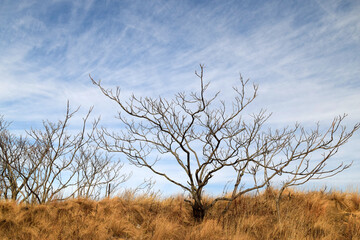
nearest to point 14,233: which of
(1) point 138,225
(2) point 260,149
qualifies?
(1) point 138,225

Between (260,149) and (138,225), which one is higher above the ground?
(260,149)

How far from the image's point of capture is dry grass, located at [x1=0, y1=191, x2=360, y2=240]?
5.18 m

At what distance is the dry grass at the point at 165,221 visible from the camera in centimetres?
518

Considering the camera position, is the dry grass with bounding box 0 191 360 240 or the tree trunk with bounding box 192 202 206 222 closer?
the dry grass with bounding box 0 191 360 240

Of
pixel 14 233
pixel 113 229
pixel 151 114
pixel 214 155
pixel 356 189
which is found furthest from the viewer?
pixel 356 189

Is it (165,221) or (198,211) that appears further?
(198,211)

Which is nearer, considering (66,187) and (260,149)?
(260,149)

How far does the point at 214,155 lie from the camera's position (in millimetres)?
6637

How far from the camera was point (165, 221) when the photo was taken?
5.81 meters

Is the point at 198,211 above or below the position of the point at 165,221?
above

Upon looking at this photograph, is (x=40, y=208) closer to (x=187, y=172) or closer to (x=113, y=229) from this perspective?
(x=113, y=229)

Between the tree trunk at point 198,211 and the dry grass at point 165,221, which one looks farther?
the tree trunk at point 198,211

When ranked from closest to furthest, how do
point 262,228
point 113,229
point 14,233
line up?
point 14,233, point 113,229, point 262,228

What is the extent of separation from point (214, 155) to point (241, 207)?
6.39 ft
